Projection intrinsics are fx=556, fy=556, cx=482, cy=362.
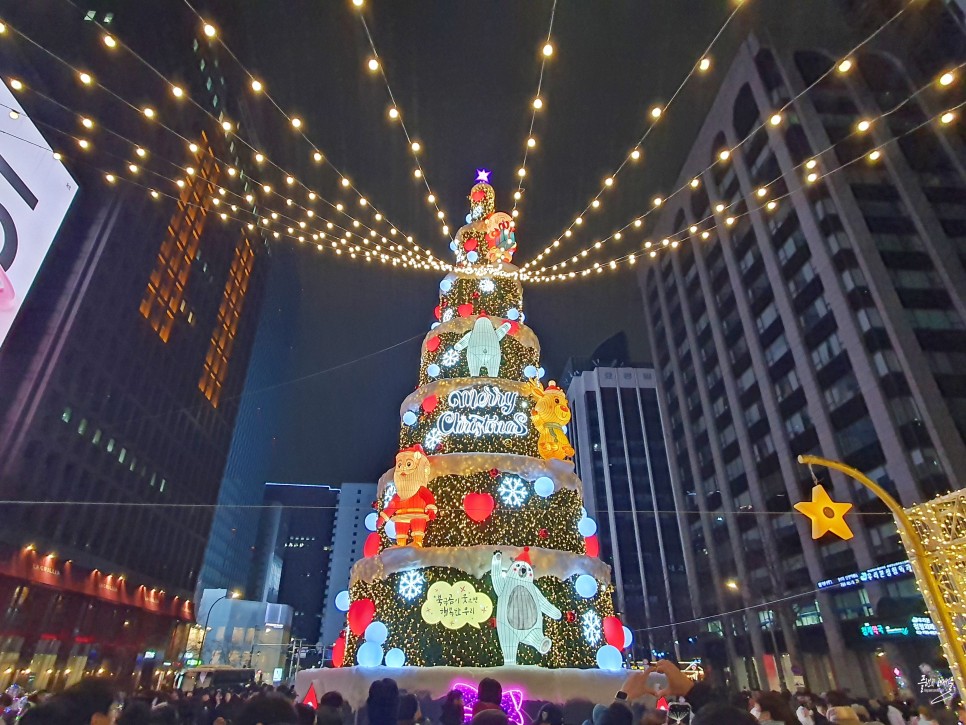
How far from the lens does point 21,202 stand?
9.61 meters

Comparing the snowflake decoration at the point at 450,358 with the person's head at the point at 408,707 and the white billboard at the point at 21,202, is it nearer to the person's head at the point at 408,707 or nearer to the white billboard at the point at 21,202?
the person's head at the point at 408,707

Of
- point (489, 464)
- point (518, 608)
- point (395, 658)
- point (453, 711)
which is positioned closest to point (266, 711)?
point (453, 711)

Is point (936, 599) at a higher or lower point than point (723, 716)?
higher

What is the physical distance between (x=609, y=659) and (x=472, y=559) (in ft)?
9.90

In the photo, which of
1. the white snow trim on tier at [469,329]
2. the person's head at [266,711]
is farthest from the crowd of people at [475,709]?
the white snow trim on tier at [469,329]

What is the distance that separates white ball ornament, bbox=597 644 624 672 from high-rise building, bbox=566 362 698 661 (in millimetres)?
46414

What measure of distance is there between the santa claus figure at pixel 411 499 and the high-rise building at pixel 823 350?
15.7 metres

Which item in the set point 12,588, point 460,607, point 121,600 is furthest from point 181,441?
point 460,607

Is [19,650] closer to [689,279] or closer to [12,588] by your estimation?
[12,588]

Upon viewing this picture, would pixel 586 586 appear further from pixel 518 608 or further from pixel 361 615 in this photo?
pixel 361 615

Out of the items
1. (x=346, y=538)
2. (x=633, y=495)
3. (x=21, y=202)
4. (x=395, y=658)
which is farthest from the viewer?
(x=346, y=538)

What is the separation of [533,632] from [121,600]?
3324 centimetres

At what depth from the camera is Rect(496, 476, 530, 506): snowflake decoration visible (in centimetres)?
1175

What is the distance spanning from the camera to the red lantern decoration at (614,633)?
10.8m
